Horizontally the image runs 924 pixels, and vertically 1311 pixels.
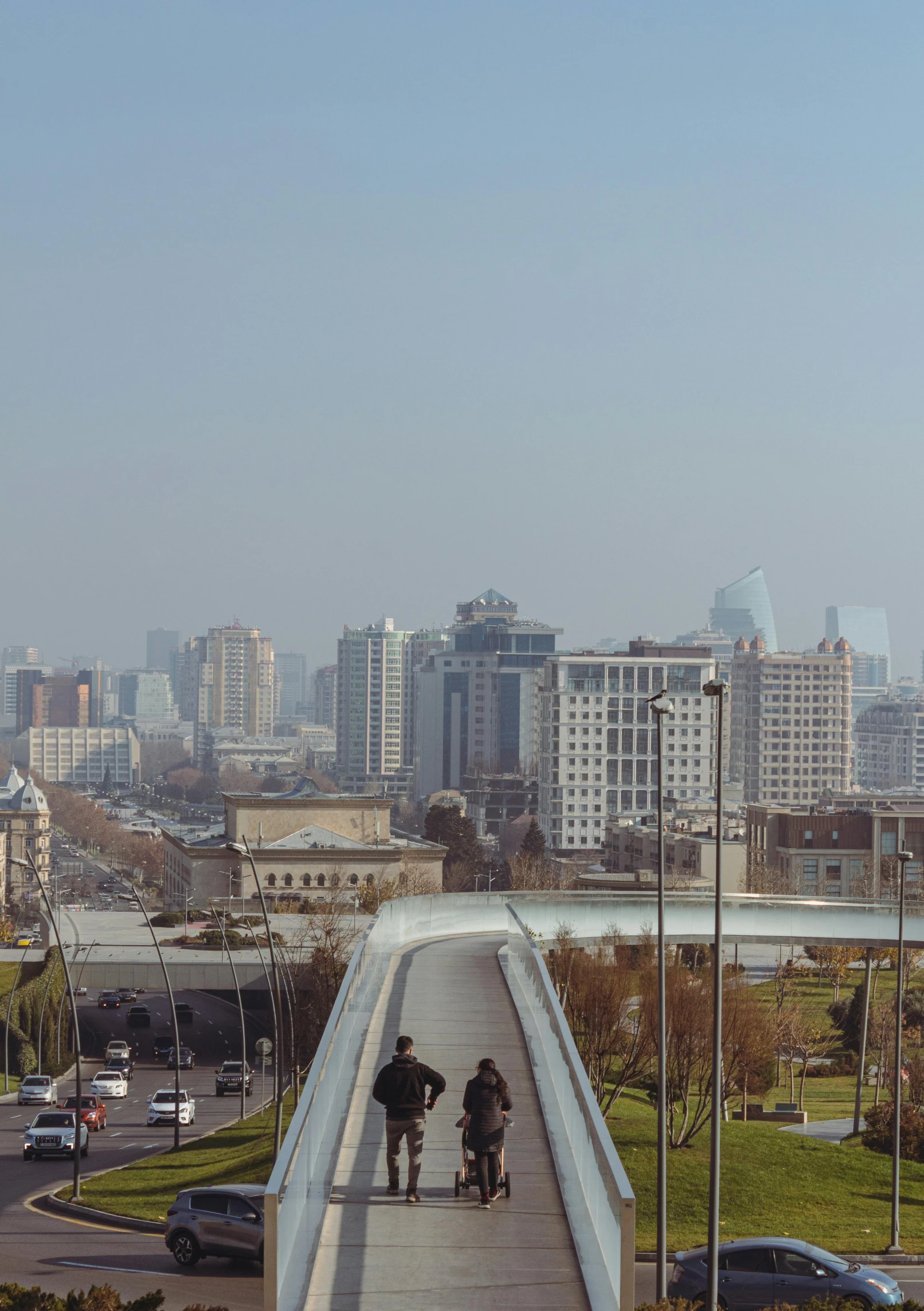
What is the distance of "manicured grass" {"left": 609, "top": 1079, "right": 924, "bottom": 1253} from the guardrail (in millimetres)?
8757

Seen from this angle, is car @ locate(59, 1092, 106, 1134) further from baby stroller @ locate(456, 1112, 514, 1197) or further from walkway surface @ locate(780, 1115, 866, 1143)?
baby stroller @ locate(456, 1112, 514, 1197)

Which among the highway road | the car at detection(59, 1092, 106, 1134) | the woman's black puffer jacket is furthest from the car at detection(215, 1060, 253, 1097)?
the woman's black puffer jacket

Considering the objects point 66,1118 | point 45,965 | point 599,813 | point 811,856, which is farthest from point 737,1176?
point 599,813


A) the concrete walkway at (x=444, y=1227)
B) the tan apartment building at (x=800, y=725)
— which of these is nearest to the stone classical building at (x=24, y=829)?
the tan apartment building at (x=800, y=725)

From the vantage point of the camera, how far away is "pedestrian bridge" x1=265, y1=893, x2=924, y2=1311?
9.43 m

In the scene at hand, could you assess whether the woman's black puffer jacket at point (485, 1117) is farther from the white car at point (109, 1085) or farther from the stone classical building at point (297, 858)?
the stone classical building at point (297, 858)

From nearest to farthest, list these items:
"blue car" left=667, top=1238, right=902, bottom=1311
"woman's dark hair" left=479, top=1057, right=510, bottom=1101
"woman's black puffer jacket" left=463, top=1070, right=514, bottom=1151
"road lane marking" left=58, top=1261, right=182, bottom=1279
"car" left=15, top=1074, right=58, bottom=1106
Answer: "woman's black puffer jacket" left=463, top=1070, right=514, bottom=1151, "woman's dark hair" left=479, top=1057, right=510, bottom=1101, "blue car" left=667, top=1238, right=902, bottom=1311, "road lane marking" left=58, top=1261, right=182, bottom=1279, "car" left=15, top=1074, right=58, bottom=1106

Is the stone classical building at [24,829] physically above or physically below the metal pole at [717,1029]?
below

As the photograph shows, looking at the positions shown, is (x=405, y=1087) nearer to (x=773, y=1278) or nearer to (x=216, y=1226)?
(x=773, y=1278)

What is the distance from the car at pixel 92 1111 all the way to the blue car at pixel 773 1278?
25.1 m

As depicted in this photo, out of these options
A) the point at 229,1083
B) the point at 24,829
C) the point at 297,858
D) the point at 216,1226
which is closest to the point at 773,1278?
the point at 216,1226

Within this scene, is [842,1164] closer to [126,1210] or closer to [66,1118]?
[126,1210]

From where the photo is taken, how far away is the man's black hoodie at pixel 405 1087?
37.3 ft

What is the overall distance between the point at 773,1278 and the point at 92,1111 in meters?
27.1
